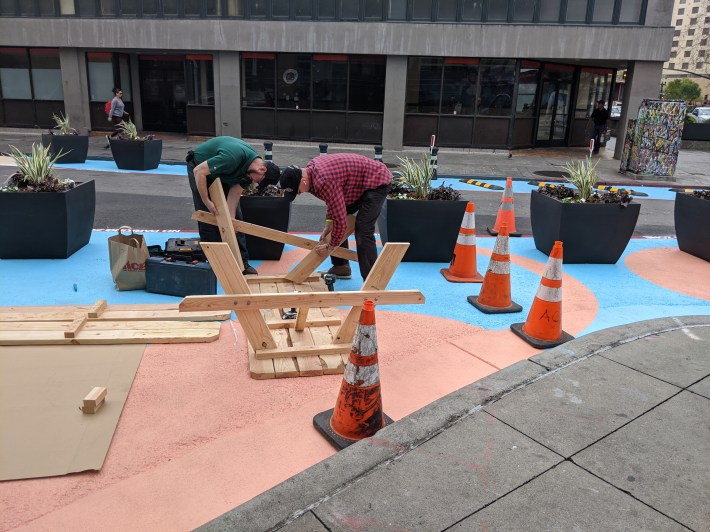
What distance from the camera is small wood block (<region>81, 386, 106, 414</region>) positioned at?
3.52 m

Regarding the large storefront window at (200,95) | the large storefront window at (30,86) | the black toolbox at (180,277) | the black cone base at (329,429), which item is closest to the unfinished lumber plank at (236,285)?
the black cone base at (329,429)

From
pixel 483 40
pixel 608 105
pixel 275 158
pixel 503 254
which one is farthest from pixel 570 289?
pixel 608 105

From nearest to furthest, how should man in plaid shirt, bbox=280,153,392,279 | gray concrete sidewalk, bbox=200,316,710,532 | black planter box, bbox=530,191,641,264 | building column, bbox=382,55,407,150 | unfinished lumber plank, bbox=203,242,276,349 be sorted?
gray concrete sidewalk, bbox=200,316,710,532 < unfinished lumber plank, bbox=203,242,276,349 < man in plaid shirt, bbox=280,153,392,279 < black planter box, bbox=530,191,641,264 < building column, bbox=382,55,407,150

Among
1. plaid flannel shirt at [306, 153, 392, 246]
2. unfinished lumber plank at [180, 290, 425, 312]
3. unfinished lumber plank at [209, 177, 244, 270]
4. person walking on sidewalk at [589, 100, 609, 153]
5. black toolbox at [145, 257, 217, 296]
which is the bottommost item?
black toolbox at [145, 257, 217, 296]

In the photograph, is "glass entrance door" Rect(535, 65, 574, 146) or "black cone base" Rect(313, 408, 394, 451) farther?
"glass entrance door" Rect(535, 65, 574, 146)

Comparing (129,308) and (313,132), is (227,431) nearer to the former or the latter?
(129,308)

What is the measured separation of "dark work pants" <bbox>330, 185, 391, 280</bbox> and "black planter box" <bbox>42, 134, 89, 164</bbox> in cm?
1115

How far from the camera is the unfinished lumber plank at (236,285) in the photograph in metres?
3.80

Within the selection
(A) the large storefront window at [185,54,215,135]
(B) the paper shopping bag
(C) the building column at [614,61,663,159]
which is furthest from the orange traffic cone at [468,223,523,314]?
(A) the large storefront window at [185,54,215,135]

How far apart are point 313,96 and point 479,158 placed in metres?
6.06

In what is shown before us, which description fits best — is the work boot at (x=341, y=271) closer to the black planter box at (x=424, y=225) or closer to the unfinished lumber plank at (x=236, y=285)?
the black planter box at (x=424, y=225)

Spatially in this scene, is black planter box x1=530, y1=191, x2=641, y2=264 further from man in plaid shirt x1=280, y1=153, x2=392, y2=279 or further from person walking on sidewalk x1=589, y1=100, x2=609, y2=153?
person walking on sidewalk x1=589, y1=100, x2=609, y2=153

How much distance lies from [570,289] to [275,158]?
12145 millimetres

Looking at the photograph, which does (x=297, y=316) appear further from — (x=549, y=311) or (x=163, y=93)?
(x=163, y=93)
